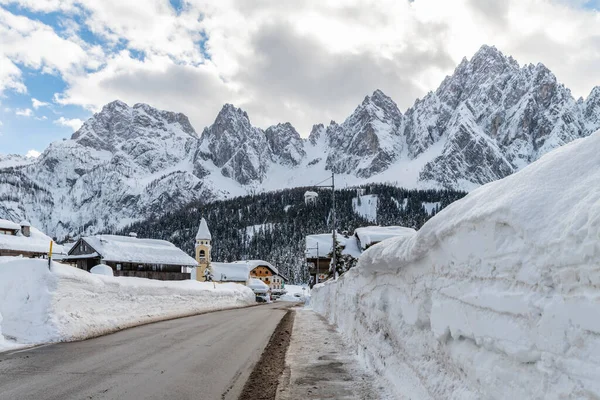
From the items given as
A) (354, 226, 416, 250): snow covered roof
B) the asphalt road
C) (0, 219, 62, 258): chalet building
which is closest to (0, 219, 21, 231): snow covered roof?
(0, 219, 62, 258): chalet building

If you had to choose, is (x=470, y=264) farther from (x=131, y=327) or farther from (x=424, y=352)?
(x=131, y=327)

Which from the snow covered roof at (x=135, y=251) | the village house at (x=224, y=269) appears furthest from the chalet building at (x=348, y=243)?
the village house at (x=224, y=269)

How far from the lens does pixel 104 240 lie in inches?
2445

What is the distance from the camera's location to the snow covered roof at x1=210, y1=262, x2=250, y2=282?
95.7 metres

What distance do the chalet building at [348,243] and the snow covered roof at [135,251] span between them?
893 inches

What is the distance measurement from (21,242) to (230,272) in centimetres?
4563

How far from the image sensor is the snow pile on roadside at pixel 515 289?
2943 mm

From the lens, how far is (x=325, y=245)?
2093 inches

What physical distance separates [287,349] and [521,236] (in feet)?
32.0

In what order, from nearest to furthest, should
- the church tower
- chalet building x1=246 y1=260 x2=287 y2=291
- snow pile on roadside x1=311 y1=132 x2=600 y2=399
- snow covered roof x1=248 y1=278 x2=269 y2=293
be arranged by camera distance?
snow pile on roadside x1=311 y1=132 x2=600 y2=399
the church tower
snow covered roof x1=248 y1=278 x2=269 y2=293
chalet building x1=246 y1=260 x2=287 y2=291

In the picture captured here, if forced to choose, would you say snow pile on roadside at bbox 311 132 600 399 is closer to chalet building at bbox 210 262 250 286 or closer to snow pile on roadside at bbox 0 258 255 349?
snow pile on roadside at bbox 0 258 255 349

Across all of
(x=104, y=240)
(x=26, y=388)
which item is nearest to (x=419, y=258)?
(x=26, y=388)

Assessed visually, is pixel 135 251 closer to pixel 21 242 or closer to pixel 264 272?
pixel 21 242

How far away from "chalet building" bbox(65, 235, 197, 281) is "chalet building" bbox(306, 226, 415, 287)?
22504 mm
